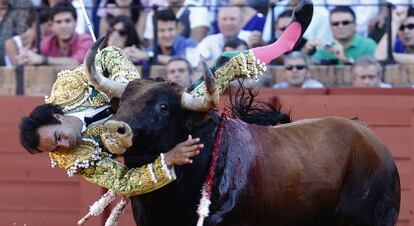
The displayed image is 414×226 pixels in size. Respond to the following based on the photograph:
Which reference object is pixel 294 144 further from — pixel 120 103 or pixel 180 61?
pixel 180 61

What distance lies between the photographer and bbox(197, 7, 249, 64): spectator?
28.2 ft

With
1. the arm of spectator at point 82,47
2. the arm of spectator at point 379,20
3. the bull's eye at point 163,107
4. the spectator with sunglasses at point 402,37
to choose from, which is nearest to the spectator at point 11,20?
the arm of spectator at point 82,47

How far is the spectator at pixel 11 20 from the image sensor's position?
928 cm

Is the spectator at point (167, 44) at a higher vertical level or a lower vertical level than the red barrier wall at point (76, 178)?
higher

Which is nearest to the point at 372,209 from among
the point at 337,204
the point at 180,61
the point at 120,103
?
the point at 337,204

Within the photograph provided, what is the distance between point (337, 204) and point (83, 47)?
3.29m

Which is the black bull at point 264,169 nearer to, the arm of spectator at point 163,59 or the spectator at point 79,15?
the arm of spectator at point 163,59

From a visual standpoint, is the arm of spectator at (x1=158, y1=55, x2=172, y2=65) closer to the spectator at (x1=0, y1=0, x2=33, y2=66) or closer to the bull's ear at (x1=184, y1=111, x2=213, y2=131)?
the spectator at (x1=0, y1=0, x2=33, y2=66)

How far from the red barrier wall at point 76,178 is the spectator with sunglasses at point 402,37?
0.44m

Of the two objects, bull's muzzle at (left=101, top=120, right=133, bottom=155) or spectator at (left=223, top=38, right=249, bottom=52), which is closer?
bull's muzzle at (left=101, top=120, right=133, bottom=155)

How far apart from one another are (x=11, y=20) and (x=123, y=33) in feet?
3.35

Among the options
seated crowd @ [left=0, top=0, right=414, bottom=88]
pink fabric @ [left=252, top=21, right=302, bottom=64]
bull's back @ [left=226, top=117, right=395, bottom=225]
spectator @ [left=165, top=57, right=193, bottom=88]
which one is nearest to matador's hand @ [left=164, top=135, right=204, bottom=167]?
bull's back @ [left=226, top=117, right=395, bottom=225]

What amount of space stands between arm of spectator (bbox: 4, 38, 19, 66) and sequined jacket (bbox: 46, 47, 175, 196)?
3.48 m

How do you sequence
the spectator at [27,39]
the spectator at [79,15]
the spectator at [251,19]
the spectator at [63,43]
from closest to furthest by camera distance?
the spectator at [251,19] < the spectator at [63,43] < the spectator at [79,15] < the spectator at [27,39]
